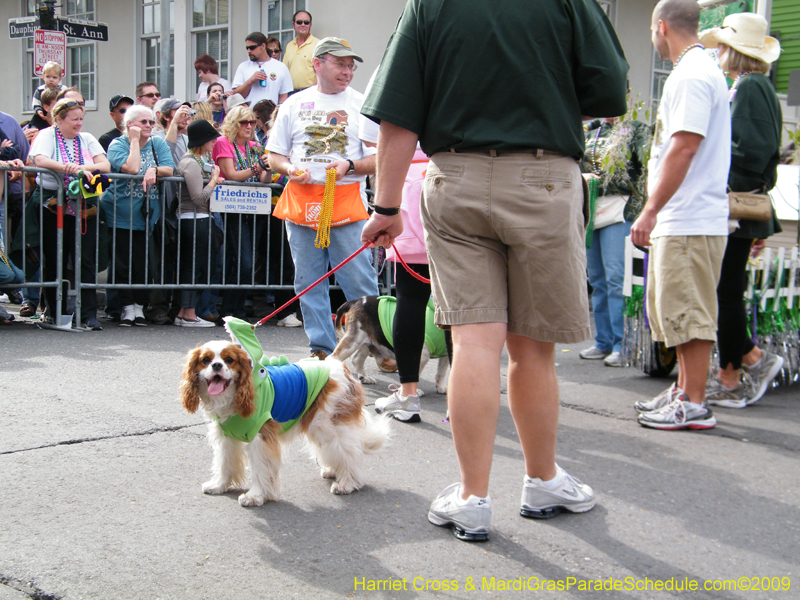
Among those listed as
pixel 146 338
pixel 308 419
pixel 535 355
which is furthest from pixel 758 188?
pixel 146 338

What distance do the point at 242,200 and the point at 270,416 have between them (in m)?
5.26

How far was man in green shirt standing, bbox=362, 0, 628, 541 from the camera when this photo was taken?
2617mm

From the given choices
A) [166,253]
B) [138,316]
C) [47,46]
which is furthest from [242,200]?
[47,46]

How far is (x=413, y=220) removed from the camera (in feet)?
14.4

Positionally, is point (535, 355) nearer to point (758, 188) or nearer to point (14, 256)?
Result: point (758, 188)

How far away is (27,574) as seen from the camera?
7.87 ft

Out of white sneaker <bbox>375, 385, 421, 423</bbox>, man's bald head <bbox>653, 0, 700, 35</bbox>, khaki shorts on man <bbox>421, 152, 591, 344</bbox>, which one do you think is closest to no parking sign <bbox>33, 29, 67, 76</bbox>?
white sneaker <bbox>375, 385, 421, 423</bbox>

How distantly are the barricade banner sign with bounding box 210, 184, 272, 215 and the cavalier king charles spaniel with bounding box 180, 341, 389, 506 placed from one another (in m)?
4.87

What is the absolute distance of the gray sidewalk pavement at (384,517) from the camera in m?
2.41

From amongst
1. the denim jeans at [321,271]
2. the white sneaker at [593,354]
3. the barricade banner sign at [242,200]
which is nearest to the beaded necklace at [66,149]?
the barricade banner sign at [242,200]

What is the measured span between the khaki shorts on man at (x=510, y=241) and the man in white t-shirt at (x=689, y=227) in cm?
144

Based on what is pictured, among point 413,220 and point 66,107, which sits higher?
point 66,107

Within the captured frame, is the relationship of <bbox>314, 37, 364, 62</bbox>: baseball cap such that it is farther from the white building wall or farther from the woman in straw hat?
the white building wall

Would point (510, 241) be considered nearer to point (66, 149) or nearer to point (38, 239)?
point (66, 149)
